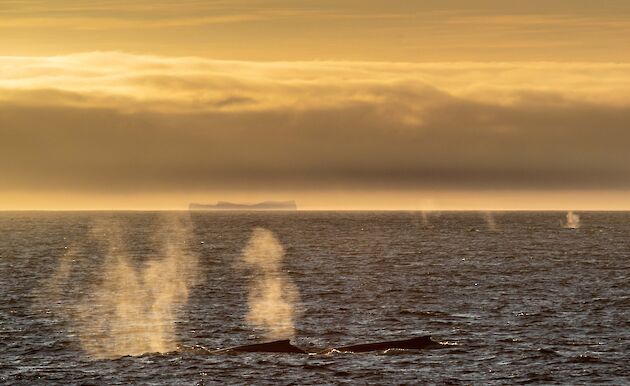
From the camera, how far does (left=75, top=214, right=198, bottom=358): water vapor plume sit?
87.5 metres

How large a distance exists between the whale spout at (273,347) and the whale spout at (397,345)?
3395 mm

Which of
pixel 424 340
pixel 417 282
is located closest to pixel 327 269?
pixel 417 282

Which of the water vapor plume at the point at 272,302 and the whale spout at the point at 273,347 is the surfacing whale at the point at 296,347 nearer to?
the whale spout at the point at 273,347

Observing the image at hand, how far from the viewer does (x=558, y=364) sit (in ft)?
257

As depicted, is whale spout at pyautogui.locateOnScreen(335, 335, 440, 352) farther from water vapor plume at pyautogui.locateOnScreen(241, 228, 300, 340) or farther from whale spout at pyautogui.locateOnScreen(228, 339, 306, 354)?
water vapor plume at pyautogui.locateOnScreen(241, 228, 300, 340)

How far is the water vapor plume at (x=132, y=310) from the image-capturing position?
87.5m

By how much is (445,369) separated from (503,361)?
5736mm

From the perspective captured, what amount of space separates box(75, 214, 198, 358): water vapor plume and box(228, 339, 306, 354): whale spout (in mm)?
5741

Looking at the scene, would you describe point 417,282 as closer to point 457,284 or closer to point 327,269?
point 457,284

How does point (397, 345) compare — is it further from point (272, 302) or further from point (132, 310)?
point (132, 310)

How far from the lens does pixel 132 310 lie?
11256cm

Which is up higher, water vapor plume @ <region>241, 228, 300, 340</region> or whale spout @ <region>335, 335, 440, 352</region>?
water vapor plume @ <region>241, 228, 300, 340</region>

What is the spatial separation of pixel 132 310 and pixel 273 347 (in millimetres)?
32964

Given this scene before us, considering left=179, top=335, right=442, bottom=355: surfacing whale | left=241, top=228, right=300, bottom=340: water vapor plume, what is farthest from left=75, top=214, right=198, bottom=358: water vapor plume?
left=241, top=228, right=300, bottom=340: water vapor plume
